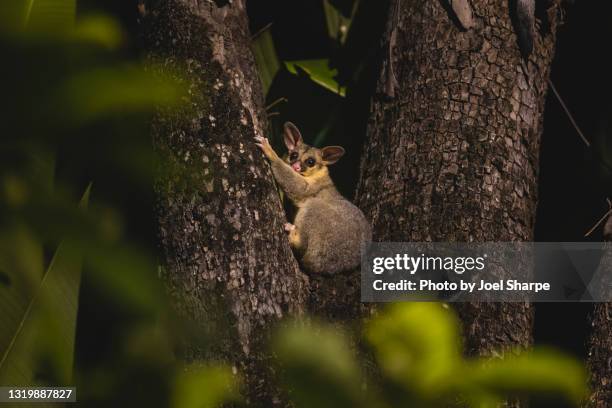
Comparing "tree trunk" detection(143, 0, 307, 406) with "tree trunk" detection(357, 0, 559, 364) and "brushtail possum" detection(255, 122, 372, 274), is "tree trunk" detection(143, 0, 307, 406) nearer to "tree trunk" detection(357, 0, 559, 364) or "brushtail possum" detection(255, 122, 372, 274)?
"brushtail possum" detection(255, 122, 372, 274)

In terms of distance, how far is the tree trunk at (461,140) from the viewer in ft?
10.8

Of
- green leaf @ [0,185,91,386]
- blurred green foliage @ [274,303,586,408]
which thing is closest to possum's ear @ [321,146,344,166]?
green leaf @ [0,185,91,386]

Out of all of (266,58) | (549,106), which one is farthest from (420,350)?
(266,58)

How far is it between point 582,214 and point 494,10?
1.39m

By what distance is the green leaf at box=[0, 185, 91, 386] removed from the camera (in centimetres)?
73

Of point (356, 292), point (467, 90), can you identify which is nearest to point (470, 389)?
point (356, 292)

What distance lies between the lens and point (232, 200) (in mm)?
2965

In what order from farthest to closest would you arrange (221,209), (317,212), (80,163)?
(317,212), (221,209), (80,163)

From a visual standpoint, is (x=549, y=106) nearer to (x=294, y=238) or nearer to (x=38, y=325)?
(x=294, y=238)

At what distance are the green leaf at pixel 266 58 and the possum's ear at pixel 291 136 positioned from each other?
717 mm

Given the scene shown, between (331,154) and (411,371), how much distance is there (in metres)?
4.16

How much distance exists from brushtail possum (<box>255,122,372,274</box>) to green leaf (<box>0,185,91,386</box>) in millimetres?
1067

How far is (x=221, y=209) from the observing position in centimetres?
293

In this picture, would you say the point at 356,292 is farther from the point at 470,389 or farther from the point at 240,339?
the point at 470,389
